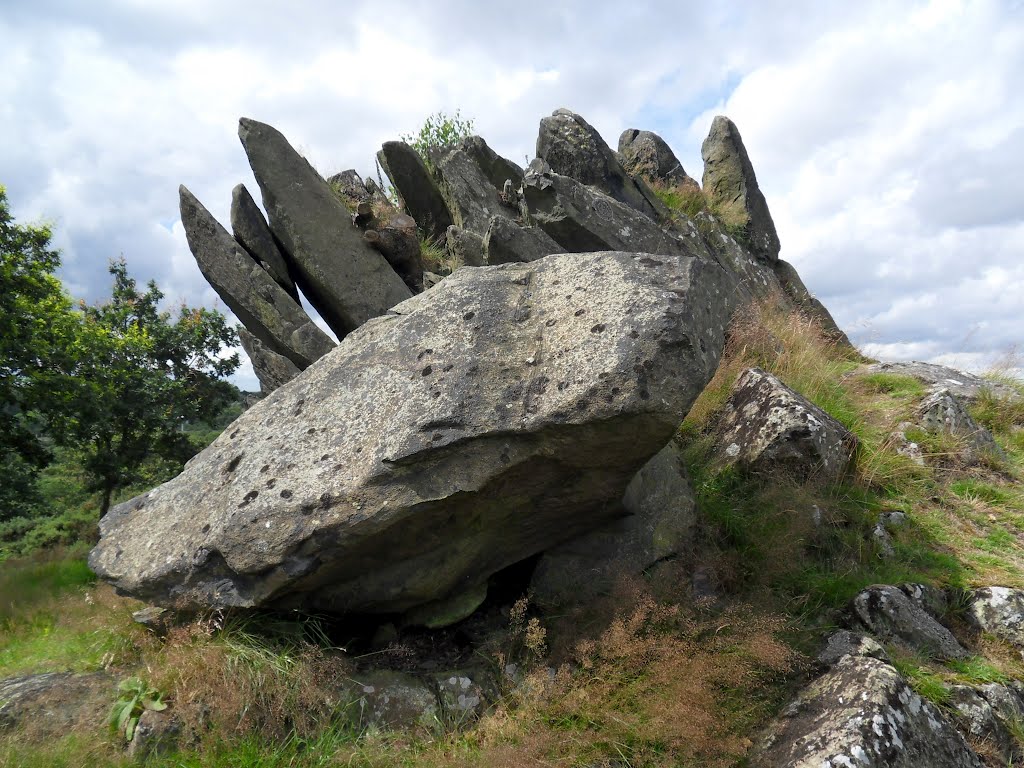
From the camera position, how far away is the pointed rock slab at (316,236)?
910 centimetres

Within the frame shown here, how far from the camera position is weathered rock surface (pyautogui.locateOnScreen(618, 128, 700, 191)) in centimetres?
1518

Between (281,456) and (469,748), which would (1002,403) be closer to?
(469,748)

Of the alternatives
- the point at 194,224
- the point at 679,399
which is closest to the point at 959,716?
the point at 679,399

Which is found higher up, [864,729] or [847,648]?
[847,648]

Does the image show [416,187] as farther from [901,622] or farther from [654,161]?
[901,622]

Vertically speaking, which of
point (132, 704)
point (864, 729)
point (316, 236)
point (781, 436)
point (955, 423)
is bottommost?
point (864, 729)

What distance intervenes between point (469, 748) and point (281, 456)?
7.93 feet

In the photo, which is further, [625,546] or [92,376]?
[92,376]

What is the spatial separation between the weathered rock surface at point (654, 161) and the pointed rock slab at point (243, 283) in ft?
30.2

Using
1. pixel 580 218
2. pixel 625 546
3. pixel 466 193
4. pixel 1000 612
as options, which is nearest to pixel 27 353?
pixel 466 193

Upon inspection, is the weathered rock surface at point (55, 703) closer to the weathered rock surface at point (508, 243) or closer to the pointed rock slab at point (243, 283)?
the pointed rock slab at point (243, 283)

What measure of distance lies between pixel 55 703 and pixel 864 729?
5119mm

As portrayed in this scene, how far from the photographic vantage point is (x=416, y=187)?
11.1m

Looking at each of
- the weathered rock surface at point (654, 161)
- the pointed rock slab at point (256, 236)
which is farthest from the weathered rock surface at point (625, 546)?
the weathered rock surface at point (654, 161)
